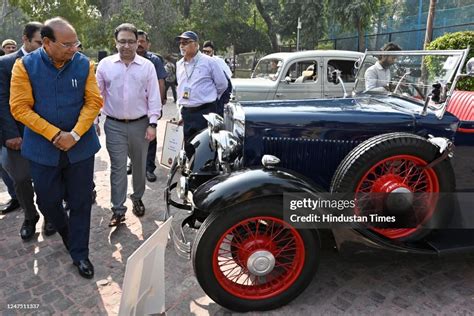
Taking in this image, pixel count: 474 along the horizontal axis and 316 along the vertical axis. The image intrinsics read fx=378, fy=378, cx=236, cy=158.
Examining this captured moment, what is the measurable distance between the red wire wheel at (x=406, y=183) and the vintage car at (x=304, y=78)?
15.2 ft

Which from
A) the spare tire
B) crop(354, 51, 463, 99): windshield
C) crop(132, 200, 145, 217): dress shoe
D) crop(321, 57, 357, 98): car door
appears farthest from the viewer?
crop(321, 57, 357, 98): car door

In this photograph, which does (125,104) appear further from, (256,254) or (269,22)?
(269,22)

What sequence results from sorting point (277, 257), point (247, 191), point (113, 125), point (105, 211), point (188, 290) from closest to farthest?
1. point (247, 191)
2. point (277, 257)
3. point (188, 290)
4. point (113, 125)
5. point (105, 211)

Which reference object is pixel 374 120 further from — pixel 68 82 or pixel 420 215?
pixel 68 82

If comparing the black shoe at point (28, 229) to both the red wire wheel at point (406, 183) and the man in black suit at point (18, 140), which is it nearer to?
the man in black suit at point (18, 140)

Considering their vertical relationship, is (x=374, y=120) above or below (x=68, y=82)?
below

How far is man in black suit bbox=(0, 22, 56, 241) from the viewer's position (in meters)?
3.13

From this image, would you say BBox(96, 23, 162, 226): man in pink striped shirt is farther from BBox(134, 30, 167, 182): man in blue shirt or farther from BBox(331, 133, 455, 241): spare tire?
Answer: BBox(331, 133, 455, 241): spare tire

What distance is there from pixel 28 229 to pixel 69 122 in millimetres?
1447

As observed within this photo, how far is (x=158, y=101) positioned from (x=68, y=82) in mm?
1041

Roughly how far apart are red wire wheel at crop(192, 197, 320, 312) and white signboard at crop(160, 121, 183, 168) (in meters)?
2.46

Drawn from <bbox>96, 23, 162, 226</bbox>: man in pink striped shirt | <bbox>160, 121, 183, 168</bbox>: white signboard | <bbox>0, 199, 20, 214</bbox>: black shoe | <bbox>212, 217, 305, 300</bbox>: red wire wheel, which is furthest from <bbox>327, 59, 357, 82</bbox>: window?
<bbox>0, 199, 20, 214</bbox>: black shoe

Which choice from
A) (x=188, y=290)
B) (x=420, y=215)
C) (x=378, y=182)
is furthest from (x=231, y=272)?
(x=420, y=215)

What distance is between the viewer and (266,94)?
7.31 m
